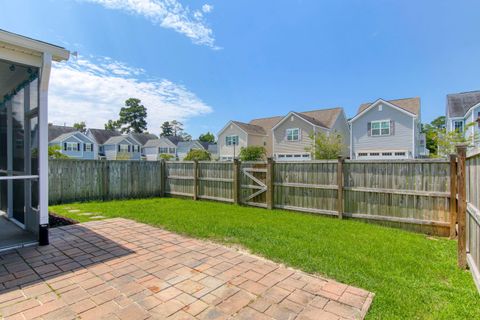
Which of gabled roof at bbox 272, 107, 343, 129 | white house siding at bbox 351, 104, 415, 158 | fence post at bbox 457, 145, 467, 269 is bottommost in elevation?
fence post at bbox 457, 145, 467, 269

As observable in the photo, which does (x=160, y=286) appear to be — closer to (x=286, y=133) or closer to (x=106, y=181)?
(x=106, y=181)

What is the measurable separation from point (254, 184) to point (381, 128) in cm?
1620

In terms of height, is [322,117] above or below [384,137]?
above

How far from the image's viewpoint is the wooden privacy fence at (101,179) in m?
8.89

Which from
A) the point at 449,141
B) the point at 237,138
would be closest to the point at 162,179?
the point at 449,141

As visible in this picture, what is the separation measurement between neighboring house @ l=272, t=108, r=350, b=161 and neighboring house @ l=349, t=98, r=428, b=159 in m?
2.92

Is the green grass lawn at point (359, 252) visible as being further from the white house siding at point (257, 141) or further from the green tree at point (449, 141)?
the white house siding at point (257, 141)

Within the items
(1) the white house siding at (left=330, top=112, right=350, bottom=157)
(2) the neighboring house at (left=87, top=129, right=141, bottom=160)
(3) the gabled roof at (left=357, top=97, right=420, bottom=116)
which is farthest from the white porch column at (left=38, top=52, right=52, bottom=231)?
(2) the neighboring house at (left=87, top=129, right=141, bottom=160)

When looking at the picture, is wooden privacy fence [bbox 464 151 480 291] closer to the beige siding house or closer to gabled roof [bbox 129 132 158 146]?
the beige siding house

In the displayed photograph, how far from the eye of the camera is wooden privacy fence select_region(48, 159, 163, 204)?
29.2ft

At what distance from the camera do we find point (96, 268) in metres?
3.40

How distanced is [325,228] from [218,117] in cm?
3427

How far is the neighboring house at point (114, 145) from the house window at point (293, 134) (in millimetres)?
25971

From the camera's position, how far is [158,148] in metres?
41.6
